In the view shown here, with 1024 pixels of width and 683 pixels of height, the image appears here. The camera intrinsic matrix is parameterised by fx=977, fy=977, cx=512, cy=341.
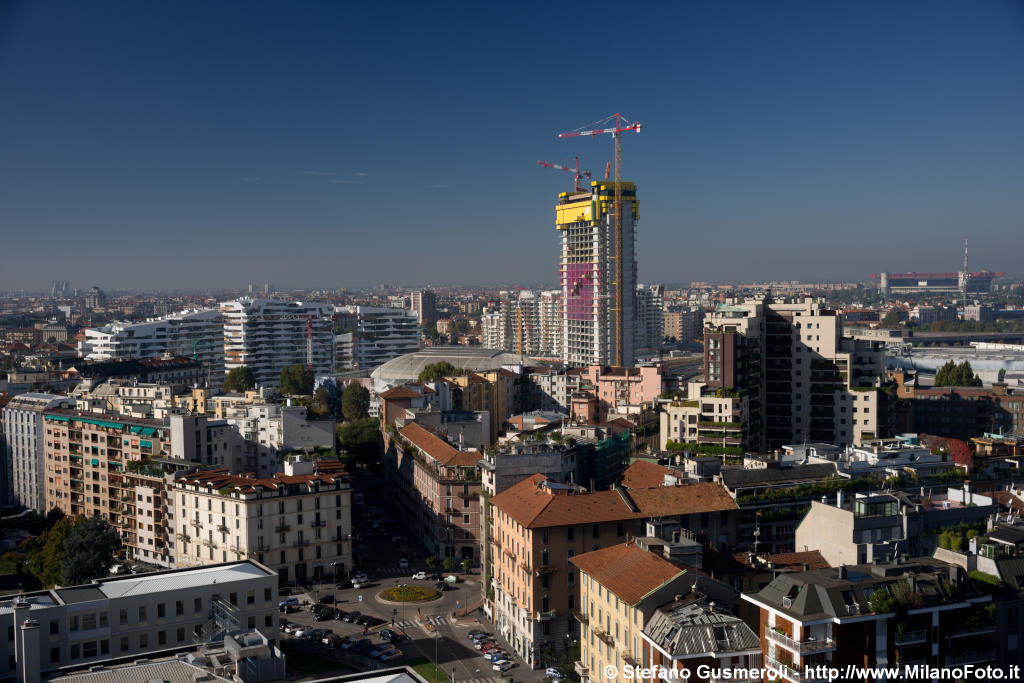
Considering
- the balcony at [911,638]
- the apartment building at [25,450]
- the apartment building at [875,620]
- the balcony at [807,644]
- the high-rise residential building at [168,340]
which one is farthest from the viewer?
the high-rise residential building at [168,340]

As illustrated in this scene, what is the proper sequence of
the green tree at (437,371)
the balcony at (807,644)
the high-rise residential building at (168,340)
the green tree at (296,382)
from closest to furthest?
the balcony at (807,644) → the green tree at (437,371) → the green tree at (296,382) → the high-rise residential building at (168,340)

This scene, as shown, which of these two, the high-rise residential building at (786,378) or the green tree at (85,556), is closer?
the green tree at (85,556)

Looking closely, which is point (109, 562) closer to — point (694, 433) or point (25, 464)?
point (25, 464)

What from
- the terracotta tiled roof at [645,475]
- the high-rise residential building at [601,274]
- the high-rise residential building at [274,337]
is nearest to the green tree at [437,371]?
the high-rise residential building at [601,274]

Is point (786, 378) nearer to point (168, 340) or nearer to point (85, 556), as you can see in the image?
point (85, 556)

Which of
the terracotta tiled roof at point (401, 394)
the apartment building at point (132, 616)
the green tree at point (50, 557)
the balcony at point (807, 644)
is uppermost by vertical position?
the terracotta tiled roof at point (401, 394)

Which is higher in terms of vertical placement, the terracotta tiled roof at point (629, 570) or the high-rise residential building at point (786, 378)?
the high-rise residential building at point (786, 378)

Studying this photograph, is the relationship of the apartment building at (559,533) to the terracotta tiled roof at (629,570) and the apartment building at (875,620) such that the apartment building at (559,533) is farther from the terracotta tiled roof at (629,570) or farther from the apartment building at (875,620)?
the apartment building at (875,620)

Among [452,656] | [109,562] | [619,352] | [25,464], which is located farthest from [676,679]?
[619,352]
